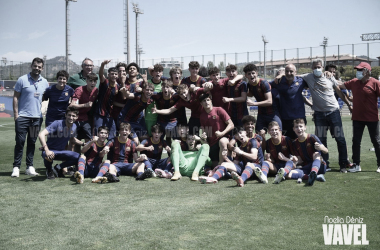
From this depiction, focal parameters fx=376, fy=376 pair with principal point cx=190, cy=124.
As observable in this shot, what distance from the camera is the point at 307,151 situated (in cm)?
616

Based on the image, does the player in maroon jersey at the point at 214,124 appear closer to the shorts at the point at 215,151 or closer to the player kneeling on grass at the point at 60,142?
the shorts at the point at 215,151

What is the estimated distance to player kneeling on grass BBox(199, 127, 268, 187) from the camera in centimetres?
593

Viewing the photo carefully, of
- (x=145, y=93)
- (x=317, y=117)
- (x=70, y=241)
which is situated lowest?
(x=70, y=241)

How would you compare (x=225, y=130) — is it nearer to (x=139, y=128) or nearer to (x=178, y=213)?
(x=139, y=128)

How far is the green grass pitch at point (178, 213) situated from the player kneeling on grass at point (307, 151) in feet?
1.04

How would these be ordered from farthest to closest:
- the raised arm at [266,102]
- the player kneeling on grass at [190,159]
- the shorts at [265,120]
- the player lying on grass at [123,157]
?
the shorts at [265,120] < the raised arm at [266,102] < the player lying on grass at [123,157] < the player kneeling on grass at [190,159]

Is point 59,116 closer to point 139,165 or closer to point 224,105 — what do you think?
point 139,165

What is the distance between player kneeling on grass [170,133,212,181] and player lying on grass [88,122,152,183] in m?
0.56

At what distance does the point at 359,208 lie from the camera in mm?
4312

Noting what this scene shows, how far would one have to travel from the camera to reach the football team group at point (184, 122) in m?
6.29

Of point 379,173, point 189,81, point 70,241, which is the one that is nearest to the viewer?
point 70,241

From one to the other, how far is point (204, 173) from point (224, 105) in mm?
1457

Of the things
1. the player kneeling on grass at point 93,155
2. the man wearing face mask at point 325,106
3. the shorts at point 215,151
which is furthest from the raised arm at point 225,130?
the player kneeling on grass at point 93,155

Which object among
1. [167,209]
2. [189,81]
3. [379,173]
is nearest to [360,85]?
[379,173]
